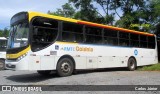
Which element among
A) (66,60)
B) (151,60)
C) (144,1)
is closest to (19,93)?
(66,60)

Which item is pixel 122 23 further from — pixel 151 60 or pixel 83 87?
pixel 83 87

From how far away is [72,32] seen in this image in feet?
48.1

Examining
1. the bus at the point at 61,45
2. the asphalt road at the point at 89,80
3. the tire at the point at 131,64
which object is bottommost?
the asphalt road at the point at 89,80

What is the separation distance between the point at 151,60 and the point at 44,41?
11419 millimetres

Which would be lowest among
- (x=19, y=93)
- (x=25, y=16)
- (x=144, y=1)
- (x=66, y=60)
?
(x=19, y=93)

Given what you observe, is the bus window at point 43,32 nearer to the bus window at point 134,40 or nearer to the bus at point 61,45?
the bus at point 61,45

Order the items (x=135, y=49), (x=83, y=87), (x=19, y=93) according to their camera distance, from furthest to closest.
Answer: (x=135, y=49), (x=83, y=87), (x=19, y=93)

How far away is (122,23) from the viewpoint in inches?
1080

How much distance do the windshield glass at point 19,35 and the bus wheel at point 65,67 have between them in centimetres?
218

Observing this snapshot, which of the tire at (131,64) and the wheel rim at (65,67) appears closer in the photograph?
the wheel rim at (65,67)

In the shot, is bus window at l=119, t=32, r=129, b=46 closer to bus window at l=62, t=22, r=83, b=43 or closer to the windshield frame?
bus window at l=62, t=22, r=83, b=43

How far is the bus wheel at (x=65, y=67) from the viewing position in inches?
542

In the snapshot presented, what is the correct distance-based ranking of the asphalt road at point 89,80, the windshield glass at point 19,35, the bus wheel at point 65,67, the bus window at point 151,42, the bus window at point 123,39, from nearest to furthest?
the asphalt road at point 89,80
the windshield glass at point 19,35
the bus wheel at point 65,67
the bus window at point 123,39
the bus window at point 151,42

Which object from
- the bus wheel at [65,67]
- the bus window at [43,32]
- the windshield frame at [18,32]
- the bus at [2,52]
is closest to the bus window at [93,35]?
the bus wheel at [65,67]
